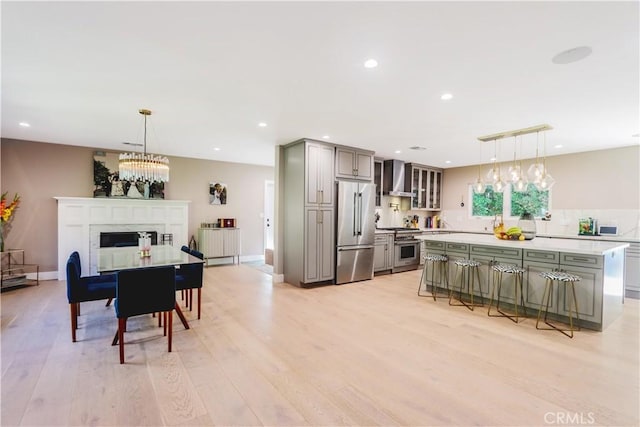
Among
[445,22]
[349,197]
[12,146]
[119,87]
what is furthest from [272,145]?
[12,146]

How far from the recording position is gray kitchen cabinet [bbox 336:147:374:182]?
557 centimetres

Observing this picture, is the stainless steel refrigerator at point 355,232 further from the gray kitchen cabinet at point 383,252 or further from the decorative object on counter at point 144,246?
the decorative object on counter at point 144,246

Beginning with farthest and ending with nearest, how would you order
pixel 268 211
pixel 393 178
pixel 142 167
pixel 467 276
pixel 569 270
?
pixel 268 211
pixel 393 178
pixel 467 276
pixel 142 167
pixel 569 270

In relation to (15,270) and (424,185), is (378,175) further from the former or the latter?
(15,270)

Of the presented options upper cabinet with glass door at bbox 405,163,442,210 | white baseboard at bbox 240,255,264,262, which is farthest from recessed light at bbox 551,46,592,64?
white baseboard at bbox 240,255,264,262

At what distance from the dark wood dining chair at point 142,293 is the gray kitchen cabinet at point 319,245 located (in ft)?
8.39

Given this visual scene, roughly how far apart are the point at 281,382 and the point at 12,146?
650cm

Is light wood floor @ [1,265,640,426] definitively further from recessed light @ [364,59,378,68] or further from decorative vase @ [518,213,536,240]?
recessed light @ [364,59,378,68]

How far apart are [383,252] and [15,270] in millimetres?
6577

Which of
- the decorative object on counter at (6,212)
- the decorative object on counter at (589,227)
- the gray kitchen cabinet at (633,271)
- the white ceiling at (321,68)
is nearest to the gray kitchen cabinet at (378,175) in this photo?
the white ceiling at (321,68)

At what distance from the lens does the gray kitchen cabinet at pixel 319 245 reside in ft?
16.8

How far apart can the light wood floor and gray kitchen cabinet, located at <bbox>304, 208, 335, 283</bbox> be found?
1.17 m

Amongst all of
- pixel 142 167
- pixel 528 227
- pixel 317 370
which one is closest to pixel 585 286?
pixel 528 227

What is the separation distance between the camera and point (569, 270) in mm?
3506
